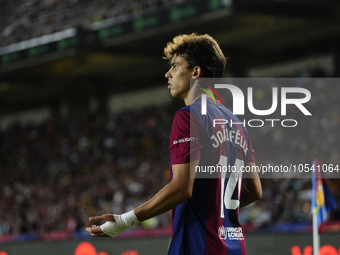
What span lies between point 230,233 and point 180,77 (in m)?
0.78

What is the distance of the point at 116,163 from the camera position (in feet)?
55.0

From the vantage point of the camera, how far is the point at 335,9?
13375 mm

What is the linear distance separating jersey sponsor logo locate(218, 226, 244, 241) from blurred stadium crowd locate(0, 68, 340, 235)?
20.5 feet

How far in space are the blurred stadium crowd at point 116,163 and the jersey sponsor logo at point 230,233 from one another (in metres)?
6.25

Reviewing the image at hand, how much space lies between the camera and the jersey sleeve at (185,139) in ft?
7.56

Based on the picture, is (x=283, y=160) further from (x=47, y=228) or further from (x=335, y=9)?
(x=47, y=228)

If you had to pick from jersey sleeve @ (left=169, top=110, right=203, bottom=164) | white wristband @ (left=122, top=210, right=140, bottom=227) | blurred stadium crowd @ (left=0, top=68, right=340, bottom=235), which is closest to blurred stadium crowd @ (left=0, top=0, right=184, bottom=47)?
blurred stadium crowd @ (left=0, top=68, right=340, bottom=235)

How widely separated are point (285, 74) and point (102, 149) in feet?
21.3

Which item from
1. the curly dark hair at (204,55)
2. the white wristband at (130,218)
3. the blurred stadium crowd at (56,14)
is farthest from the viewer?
the blurred stadium crowd at (56,14)

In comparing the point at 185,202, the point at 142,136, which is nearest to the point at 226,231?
the point at 185,202

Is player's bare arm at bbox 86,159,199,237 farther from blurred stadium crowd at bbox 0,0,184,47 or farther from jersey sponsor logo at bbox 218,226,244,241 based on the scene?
blurred stadium crowd at bbox 0,0,184,47

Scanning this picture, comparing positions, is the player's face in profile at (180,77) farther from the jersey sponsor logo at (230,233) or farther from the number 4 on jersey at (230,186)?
the jersey sponsor logo at (230,233)

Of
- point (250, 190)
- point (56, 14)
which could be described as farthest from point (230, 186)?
point (56, 14)

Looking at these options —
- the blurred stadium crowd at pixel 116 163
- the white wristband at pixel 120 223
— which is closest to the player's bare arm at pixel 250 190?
→ the white wristband at pixel 120 223
